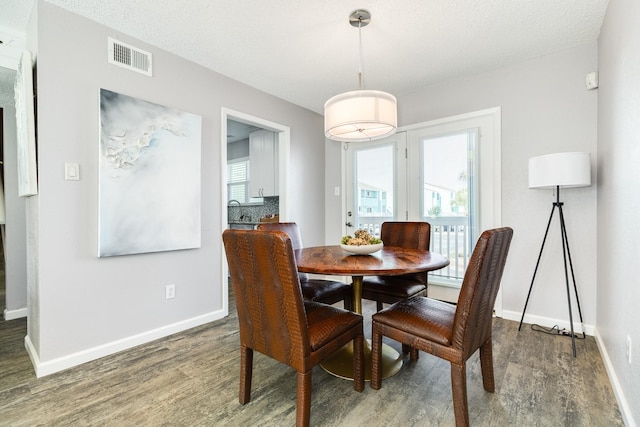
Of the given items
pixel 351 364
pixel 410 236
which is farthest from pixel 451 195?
pixel 351 364

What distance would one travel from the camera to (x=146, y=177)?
7.89 ft

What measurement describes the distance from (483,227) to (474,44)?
5.50 feet

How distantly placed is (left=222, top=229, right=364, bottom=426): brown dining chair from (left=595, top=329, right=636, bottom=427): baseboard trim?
1.32 metres

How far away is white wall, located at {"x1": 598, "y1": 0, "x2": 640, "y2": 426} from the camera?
1.43 m

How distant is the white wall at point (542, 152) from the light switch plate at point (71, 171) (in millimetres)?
3422

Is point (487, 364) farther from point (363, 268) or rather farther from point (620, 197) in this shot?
point (620, 197)

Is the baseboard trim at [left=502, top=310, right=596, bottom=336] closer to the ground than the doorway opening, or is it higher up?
closer to the ground

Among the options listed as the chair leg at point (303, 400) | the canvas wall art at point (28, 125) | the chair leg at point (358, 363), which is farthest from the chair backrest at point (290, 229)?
the canvas wall art at point (28, 125)

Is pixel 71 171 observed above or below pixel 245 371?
above

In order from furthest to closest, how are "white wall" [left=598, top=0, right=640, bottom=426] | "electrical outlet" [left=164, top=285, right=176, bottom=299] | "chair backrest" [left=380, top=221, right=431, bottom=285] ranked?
"electrical outlet" [left=164, top=285, right=176, bottom=299] → "chair backrest" [left=380, top=221, right=431, bottom=285] → "white wall" [left=598, top=0, right=640, bottom=426]

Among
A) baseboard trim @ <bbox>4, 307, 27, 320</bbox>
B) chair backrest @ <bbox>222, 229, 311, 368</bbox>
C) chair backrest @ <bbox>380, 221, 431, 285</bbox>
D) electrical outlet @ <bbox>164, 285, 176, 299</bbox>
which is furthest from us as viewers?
baseboard trim @ <bbox>4, 307, 27, 320</bbox>

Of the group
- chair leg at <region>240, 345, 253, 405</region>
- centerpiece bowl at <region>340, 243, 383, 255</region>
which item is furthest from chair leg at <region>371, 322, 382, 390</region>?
chair leg at <region>240, 345, 253, 405</region>

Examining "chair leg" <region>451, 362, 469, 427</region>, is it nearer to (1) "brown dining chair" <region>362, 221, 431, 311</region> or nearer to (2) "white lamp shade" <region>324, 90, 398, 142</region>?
(1) "brown dining chair" <region>362, 221, 431, 311</region>

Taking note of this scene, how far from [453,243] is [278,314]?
2.56 metres
